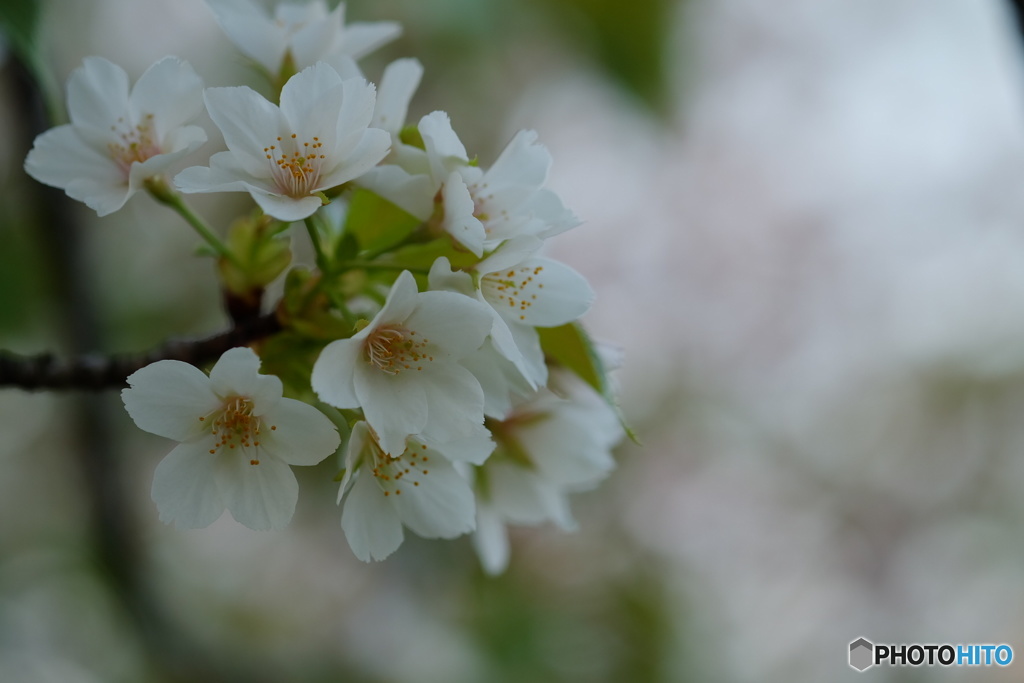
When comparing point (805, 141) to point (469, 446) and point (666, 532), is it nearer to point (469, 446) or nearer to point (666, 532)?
point (666, 532)

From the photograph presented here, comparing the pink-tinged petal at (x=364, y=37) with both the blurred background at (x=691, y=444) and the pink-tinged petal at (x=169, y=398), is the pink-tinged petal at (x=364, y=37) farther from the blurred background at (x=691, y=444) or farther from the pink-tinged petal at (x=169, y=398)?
the blurred background at (x=691, y=444)

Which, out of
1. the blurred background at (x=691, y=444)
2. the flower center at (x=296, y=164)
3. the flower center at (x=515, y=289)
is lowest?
the blurred background at (x=691, y=444)

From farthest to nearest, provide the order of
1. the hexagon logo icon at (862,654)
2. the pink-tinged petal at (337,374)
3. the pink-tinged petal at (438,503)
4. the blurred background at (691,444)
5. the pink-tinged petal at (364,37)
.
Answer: the blurred background at (691,444)
the hexagon logo icon at (862,654)
the pink-tinged petal at (364,37)
the pink-tinged petal at (438,503)
the pink-tinged petal at (337,374)

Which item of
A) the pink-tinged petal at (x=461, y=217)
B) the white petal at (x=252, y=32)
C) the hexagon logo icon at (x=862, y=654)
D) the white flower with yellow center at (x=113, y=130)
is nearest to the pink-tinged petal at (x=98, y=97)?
the white flower with yellow center at (x=113, y=130)

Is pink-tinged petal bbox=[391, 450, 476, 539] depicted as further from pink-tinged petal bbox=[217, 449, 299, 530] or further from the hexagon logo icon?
the hexagon logo icon

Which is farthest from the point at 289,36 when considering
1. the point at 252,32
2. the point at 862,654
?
the point at 862,654

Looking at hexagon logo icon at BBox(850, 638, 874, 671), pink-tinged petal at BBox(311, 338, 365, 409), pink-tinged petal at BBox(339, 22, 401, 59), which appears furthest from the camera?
hexagon logo icon at BBox(850, 638, 874, 671)

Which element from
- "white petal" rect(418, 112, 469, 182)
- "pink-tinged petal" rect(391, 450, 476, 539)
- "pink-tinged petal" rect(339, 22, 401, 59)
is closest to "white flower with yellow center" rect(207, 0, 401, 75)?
"pink-tinged petal" rect(339, 22, 401, 59)
